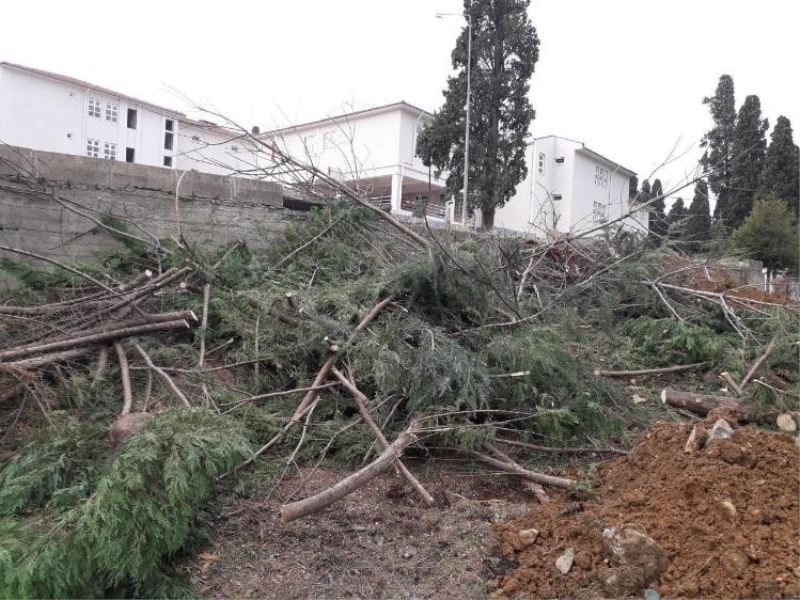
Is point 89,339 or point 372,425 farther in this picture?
point 89,339

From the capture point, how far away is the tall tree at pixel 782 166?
2592 centimetres

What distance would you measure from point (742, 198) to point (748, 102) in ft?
14.6

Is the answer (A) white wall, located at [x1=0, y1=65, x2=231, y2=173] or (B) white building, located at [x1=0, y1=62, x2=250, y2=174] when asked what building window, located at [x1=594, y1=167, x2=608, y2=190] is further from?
(A) white wall, located at [x1=0, y1=65, x2=231, y2=173]

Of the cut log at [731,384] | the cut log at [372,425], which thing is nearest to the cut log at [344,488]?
the cut log at [372,425]

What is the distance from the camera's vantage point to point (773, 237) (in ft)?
70.0

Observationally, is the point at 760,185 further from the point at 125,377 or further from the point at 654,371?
the point at 125,377

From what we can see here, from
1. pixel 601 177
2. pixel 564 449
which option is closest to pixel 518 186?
pixel 601 177

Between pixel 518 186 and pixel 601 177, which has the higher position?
pixel 601 177

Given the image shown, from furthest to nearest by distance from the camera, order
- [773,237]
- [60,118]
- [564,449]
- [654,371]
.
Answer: [60,118]
[773,237]
[654,371]
[564,449]

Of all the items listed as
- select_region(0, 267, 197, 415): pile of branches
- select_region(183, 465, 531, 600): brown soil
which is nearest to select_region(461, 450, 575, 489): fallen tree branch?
select_region(183, 465, 531, 600): brown soil

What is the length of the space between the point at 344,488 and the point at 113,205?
4.52 meters

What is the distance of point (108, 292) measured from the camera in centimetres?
486

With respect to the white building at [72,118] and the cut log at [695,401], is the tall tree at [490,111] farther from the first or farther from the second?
the cut log at [695,401]

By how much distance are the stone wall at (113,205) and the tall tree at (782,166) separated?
26.2 meters
